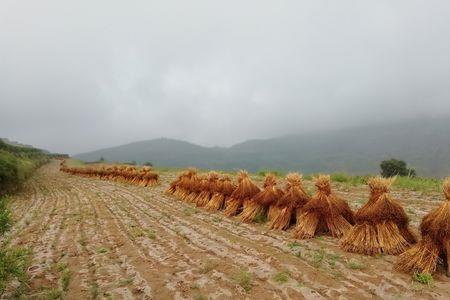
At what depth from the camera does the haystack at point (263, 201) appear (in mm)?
10484

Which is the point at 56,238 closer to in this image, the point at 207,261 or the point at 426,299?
the point at 207,261

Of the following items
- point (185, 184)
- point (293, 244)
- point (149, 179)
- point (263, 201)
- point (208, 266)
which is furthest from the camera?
point (149, 179)

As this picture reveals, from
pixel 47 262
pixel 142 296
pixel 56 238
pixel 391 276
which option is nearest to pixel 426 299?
pixel 391 276

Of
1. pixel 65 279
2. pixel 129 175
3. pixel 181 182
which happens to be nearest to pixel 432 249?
pixel 65 279

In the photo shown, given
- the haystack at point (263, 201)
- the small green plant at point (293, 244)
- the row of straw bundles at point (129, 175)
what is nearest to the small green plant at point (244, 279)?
the small green plant at point (293, 244)

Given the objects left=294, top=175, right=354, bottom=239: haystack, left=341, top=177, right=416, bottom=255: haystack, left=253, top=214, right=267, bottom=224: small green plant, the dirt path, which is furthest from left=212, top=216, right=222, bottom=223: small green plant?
left=341, top=177, right=416, bottom=255: haystack

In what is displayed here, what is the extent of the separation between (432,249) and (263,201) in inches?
204

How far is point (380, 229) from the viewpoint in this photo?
Result: 702 cm

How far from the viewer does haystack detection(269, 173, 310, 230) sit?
937 cm

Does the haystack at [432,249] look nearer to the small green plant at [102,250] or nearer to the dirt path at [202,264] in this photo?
→ the dirt path at [202,264]

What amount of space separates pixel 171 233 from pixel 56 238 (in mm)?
3003

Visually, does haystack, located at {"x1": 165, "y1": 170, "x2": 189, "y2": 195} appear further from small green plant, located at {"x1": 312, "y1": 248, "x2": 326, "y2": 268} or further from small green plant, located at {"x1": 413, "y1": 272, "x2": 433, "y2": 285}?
small green plant, located at {"x1": 413, "y1": 272, "x2": 433, "y2": 285}

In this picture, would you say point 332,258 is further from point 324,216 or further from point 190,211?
point 190,211

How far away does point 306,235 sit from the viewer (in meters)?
8.26
